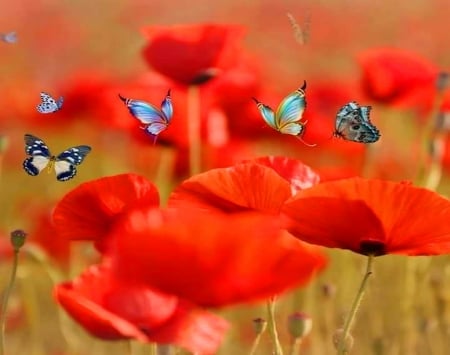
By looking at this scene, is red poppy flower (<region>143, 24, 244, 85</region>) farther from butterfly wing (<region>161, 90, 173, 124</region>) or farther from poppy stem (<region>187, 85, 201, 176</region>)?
butterfly wing (<region>161, 90, 173, 124</region>)

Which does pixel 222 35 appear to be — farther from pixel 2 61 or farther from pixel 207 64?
pixel 2 61

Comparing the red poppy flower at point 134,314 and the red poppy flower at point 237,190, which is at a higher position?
the red poppy flower at point 237,190

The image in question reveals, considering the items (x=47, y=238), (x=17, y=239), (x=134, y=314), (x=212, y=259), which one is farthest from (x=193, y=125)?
(x=212, y=259)

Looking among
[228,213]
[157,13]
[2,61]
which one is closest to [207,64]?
[228,213]

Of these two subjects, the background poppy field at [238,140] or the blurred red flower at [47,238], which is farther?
the blurred red flower at [47,238]

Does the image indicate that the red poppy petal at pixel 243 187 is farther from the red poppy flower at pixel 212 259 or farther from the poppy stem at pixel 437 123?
the poppy stem at pixel 437 123

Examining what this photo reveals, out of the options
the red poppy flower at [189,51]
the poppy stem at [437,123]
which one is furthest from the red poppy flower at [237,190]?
the poppy stem at [437,123]

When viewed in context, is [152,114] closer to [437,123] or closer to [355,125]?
[355,125]
